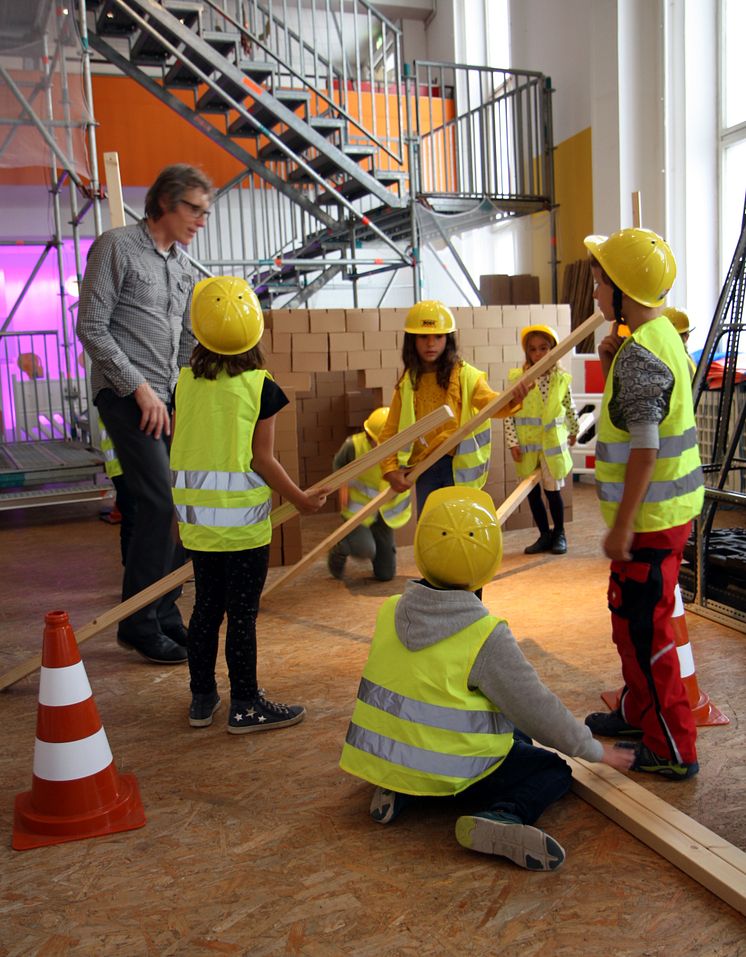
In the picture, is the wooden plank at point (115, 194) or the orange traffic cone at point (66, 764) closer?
the orange traffic cone at point (66, 764)

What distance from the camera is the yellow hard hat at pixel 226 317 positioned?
288cm

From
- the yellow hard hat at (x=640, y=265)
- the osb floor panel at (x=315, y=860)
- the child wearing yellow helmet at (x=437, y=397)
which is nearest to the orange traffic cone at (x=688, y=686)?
the osb floor panel at (x=315, y=860)

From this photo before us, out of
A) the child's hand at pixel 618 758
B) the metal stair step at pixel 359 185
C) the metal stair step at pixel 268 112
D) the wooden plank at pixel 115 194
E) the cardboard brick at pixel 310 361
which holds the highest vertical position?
the metal stair step at pixel 268 112

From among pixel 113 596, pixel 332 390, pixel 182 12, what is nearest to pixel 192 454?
pixel 113 596

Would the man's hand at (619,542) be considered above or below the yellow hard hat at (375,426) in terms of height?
below

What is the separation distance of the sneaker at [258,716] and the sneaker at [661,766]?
3.79 feet

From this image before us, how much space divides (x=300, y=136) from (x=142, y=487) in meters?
5.72

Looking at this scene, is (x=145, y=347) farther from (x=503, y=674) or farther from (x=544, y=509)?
(x=544, y=509)

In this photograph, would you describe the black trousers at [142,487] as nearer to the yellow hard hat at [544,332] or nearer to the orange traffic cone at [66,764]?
the orange traffic cone at [66,764]

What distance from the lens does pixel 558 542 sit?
5.67m

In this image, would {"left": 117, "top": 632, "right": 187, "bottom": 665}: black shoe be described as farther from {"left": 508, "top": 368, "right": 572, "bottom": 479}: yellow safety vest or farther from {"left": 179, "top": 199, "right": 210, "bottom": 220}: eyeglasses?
{"left": 508, "top": 368, "right": 572, "bottom": 479}: yellow safety vest

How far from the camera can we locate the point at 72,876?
224 cm

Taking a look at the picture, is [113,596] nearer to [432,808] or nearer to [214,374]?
[214,374]

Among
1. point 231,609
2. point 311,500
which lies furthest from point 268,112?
point 231,609
